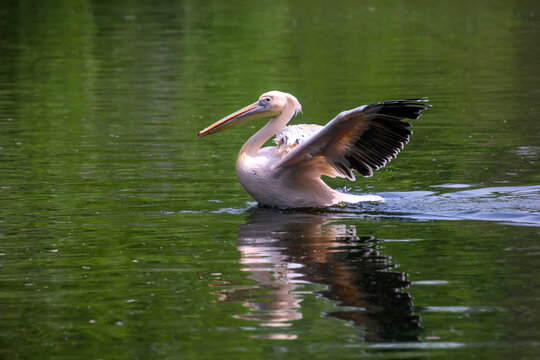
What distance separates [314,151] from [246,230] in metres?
1.12

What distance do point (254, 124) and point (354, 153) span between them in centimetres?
676

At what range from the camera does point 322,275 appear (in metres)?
7.07

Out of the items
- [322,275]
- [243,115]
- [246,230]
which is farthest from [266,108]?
[322,275]

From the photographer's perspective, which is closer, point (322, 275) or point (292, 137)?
point (322, 275)

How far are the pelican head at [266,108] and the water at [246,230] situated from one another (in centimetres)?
77

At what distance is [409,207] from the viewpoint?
9.44m

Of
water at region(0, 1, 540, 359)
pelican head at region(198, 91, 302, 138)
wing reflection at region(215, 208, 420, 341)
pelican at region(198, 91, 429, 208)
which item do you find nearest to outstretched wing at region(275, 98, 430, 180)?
pelican at region(198, 91, 429, 208)

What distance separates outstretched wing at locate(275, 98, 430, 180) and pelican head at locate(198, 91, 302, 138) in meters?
0.90

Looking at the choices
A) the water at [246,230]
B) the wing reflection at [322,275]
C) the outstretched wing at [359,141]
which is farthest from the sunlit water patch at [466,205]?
the wing reflection at [322,275]

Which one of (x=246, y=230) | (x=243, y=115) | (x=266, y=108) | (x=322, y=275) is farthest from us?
(x=243, y=115)

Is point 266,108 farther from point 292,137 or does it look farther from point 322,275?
point 322,275

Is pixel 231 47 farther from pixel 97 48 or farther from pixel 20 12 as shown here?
pixel 20 12

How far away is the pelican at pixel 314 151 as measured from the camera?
9.00 metres

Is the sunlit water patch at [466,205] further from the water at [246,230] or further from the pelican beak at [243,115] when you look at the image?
the pelican beak at [243,115]
